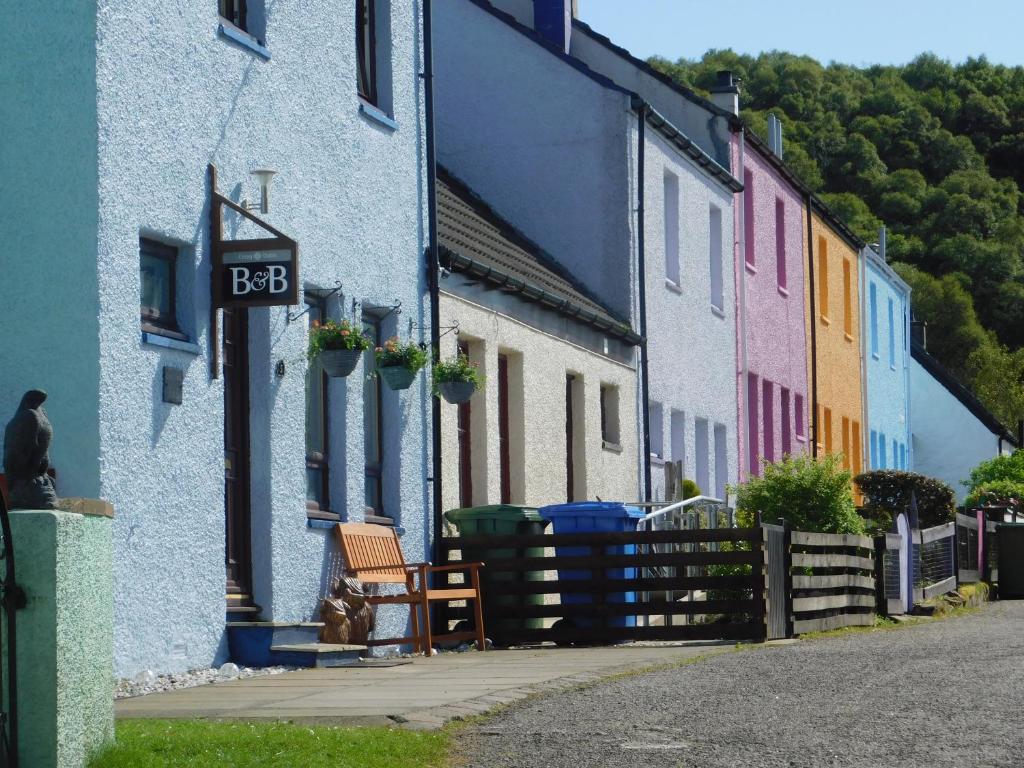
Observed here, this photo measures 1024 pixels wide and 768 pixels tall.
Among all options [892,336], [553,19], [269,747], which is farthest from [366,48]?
[892,336]

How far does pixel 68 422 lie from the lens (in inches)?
433

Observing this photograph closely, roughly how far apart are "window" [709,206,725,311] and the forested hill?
1003 inches

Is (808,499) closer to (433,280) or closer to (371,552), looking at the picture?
(433,280)

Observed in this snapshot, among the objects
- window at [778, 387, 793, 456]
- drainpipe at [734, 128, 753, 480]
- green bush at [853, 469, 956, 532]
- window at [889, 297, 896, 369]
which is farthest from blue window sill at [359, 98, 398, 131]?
window at [889, 297, 896, 369]

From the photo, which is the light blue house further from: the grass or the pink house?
the grass

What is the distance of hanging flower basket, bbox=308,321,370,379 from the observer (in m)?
13.6

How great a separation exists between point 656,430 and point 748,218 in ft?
21.5

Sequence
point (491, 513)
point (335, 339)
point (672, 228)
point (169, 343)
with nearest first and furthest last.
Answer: point (169, 343)
point (335, 339)
point (491, 513)
point (672, 228)

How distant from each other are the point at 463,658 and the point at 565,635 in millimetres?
2221

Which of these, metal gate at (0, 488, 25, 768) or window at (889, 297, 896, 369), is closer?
metal gate at (0, 488, 25, 768)

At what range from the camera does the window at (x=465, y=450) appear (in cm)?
1780

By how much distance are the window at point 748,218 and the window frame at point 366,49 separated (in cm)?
1418

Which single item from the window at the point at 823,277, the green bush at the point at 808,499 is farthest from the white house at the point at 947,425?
the green bush at the point at 808,499

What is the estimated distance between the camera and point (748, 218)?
97.6ft
